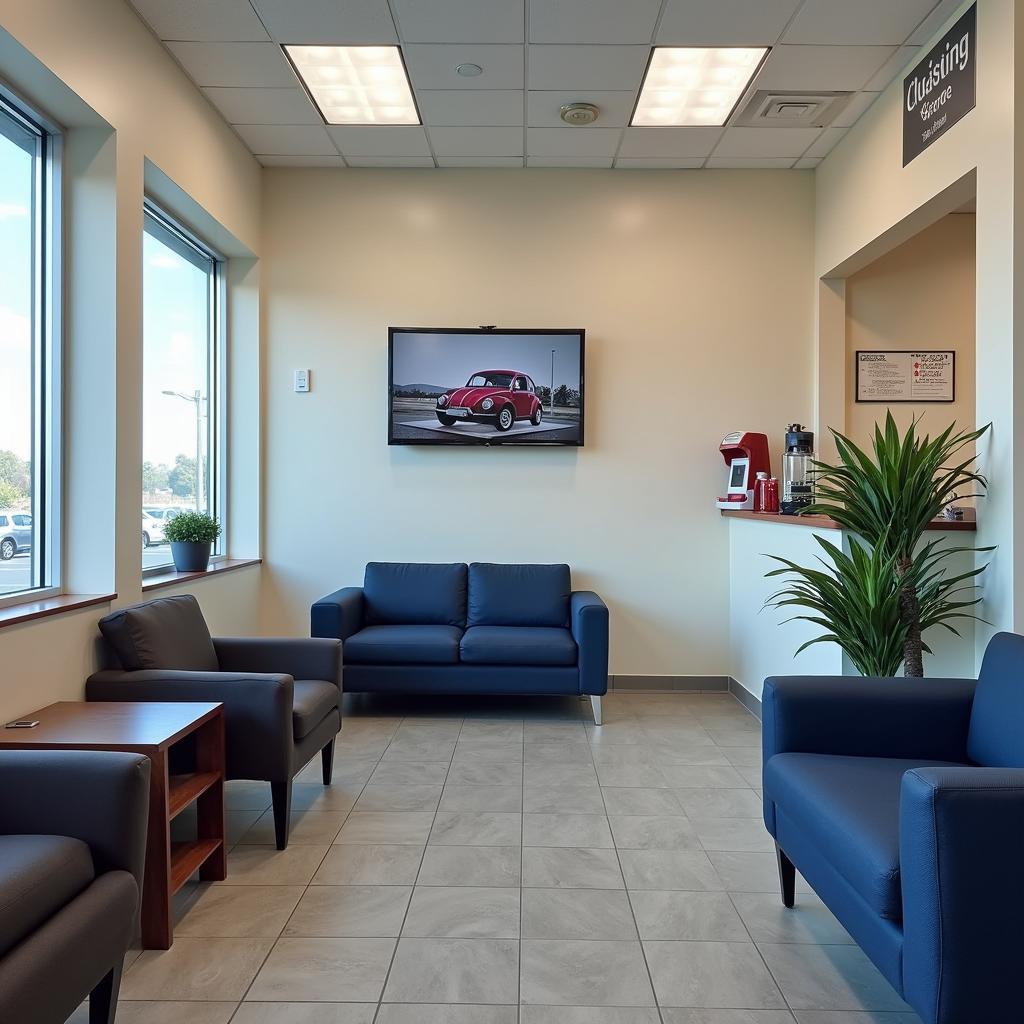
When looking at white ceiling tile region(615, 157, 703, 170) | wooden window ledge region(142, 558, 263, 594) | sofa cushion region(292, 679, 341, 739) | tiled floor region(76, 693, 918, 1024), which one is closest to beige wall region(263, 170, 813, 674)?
white ceiling tile region(615, 157, 703, 170)

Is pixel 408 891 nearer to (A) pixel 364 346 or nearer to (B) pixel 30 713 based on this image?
(B) pixel 30 713

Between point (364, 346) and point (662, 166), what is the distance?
233 cm

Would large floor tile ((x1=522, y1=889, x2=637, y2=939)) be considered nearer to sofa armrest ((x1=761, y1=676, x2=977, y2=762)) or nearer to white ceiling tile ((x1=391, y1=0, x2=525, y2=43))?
sofa armrest ((x1=761, y1=676, x2=977, y2=762))

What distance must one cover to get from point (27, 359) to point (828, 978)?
3.57 meters

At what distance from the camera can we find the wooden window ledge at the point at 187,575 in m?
3.93

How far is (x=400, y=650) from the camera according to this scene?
186 inches

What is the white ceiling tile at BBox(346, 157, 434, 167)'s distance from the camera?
530cm

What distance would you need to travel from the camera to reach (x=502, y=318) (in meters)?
5.49

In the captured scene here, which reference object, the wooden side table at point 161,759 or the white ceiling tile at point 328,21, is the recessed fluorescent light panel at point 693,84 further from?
the wooden side table at point 161,759

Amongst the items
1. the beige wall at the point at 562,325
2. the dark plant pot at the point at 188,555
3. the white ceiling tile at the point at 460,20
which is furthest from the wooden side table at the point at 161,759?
the white ceiling tile at the point at 460,20

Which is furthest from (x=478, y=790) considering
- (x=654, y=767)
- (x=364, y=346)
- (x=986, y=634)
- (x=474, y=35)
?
(x=474, y=35)

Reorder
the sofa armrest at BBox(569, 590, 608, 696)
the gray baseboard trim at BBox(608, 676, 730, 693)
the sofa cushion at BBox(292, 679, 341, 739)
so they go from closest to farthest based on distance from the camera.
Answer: the sofa cushion at BBox(292, 679, 341, 739)
the sofa armrest at BBox(569, 590, 608, 696)
the gray baseboard trim at BBox(608, 676, 730, 693)

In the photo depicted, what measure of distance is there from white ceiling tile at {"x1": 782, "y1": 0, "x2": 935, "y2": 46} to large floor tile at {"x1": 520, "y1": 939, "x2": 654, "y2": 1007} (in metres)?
3.90

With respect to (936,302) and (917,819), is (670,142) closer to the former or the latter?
(936,302)
